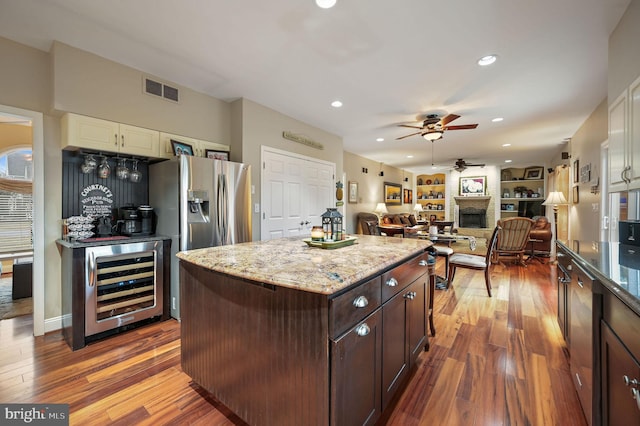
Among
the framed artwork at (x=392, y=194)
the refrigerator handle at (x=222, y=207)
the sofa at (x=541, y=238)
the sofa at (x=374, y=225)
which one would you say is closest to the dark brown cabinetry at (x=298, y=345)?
the refrigerator handle at (x=222, y=207)

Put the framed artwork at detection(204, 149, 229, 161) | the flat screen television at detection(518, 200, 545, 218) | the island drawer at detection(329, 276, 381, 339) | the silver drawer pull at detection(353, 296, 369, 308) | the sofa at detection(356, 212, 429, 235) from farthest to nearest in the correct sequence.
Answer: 1. the flat screen television at detection(518, 200, 545, 218)
2. the sofa at detection(356, 212, 429, 235)
3. the framed artwork at detection(204, 149, 229, 161)
4. the silver drawer pull at detection(353, 296, 369, 308)
5. the island drawer at detection(329, 276, 381, 339)

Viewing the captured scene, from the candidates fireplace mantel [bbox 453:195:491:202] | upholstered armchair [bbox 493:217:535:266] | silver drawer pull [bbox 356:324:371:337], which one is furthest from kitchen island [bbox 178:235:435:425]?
fireplace mantel [bbox 453:195:491:202]

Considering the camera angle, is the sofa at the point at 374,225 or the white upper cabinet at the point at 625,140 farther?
the sofa at the point at 374,225

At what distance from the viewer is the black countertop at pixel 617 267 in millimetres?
924

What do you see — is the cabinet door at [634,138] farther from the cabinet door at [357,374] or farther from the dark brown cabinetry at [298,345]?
the cabinet door at [357,374]

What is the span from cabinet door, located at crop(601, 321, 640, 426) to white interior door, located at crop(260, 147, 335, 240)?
11.1 feet

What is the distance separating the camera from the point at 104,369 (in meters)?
1.99

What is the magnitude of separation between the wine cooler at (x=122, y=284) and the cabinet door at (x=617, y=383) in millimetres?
3296

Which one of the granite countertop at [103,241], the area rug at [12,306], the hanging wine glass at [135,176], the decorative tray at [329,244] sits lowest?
the area rug at [12,306]

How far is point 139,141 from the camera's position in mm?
2854

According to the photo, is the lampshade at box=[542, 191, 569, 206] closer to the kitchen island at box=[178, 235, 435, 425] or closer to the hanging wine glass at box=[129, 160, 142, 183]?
the kitchen island at box=[178, 235, 435, 425]

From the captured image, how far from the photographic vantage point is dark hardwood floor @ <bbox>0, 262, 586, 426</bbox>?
5.08 ft

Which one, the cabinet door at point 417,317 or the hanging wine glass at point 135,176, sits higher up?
the hanging wine glass at point 135,176

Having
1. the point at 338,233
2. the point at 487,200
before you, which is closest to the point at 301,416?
the point at 338,233
